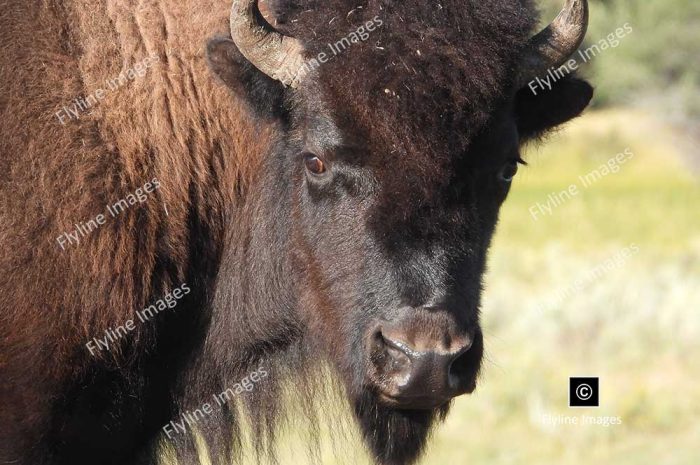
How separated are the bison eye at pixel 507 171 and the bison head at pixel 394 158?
0.8 inches

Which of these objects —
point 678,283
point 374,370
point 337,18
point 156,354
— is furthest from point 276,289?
point 678,283

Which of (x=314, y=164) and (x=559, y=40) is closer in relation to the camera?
(x=314, y=164)

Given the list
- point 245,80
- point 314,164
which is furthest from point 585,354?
point 245,80

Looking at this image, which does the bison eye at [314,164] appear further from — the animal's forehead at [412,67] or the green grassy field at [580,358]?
the green grassy field at [580,358]

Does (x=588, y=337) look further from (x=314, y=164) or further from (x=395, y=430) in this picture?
(x=314, y=164)

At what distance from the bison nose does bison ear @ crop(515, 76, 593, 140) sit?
61.8 inches

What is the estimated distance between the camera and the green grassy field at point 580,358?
10742mm

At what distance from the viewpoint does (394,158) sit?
5.12 meters

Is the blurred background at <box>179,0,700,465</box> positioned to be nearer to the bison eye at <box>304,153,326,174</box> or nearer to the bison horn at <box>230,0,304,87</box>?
the bison eye at <box>304,153,326,174</box>

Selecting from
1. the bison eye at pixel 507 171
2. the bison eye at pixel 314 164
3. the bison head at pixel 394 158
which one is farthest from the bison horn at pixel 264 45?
the bison eye at pixel 507 171

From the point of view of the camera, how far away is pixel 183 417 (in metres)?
6.21

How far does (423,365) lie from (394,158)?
40.9 inches

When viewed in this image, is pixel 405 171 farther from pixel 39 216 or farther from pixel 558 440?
pixel 558 440

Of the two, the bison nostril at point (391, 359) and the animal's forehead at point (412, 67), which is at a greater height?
the animal's forehead at point (412, 67)
